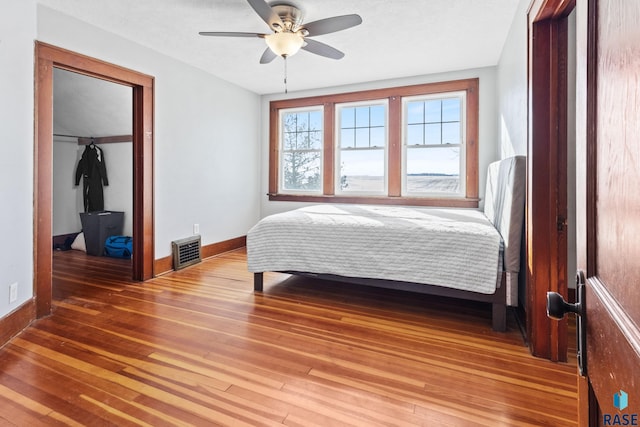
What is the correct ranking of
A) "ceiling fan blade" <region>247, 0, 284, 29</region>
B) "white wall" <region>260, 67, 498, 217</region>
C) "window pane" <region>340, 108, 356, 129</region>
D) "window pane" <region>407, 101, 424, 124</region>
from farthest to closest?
1. "window pane" <region>340, 108, 356, 129</region>
2. "window pane" <region>407, 101, 424, 124</region>
3. "white wall" <region>260, 67, 498, 217</region>
4. "ceiling fan blade" <region>247, 0, 284, 29</region>

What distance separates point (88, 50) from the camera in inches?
Answer: 115

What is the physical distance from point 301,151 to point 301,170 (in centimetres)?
29

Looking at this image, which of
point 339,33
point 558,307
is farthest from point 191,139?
point 558,307

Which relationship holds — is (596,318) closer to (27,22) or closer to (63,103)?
(27,22)

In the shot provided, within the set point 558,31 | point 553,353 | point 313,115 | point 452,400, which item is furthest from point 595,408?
point 313,115

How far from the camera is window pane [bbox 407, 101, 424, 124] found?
4.61 meters

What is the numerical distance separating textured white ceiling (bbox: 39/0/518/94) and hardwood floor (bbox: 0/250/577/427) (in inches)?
93.5

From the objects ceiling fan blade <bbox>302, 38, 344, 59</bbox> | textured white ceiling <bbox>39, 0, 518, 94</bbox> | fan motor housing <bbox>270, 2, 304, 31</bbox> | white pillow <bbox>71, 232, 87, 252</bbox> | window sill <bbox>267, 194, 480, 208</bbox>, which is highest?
textured white ceiling <bbox>39, 0, 518, 94</bbox>

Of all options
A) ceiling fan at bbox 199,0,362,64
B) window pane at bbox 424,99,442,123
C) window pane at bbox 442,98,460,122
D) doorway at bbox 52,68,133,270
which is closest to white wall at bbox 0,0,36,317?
ceiling fan at bbox 199,0,362,64

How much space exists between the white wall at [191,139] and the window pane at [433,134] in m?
2.58

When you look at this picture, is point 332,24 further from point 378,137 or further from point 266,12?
point 378,137

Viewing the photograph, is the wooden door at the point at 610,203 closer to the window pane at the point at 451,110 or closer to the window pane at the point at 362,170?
the window pane at the point at 451,110

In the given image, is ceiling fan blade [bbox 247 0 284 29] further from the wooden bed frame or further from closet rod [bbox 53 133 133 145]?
closet rod [bbox 53 133 133 145]

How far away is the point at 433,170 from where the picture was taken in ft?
15.0
